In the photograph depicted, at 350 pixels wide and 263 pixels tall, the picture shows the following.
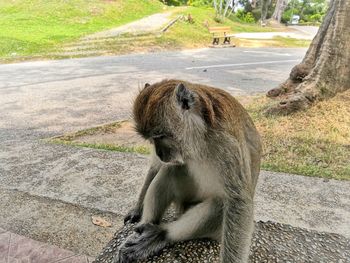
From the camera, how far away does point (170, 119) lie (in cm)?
258

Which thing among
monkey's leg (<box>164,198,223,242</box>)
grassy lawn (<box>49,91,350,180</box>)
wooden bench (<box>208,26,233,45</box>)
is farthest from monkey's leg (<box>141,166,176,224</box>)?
wooden bench (<box>208,26,233,45</box>)

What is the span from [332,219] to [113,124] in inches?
192

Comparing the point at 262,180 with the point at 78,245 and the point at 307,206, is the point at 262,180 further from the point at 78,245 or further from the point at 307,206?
the point at 78,245

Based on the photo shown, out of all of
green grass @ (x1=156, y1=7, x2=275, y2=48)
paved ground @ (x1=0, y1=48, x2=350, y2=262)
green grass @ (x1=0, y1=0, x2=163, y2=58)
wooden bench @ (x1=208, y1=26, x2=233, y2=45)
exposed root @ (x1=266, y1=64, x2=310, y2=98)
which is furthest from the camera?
wooden bench @ (x1=208, y1=26, x2=233, y2=45)

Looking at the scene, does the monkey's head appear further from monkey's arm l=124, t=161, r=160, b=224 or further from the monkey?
monkey's arm l=124, t=161, r=160, b=224

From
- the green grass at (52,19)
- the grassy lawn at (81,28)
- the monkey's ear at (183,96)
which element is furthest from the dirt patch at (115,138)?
the green grass at (52,19)

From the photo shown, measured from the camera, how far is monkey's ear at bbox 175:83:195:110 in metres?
2.56

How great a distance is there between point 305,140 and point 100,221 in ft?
11.8

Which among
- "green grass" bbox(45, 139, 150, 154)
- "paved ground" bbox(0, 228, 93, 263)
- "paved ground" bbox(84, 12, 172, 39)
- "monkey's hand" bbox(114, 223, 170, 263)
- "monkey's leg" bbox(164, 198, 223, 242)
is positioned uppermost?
"monkey's leg" bbox(164, 198, 223, 242)

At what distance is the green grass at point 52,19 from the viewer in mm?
19088

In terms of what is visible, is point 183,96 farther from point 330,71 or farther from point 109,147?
point 330,71

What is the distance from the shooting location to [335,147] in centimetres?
619

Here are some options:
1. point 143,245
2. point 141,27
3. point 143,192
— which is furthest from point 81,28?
point 143,245

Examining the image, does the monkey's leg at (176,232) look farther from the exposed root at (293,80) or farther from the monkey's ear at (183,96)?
the exposed root at (293,80)
